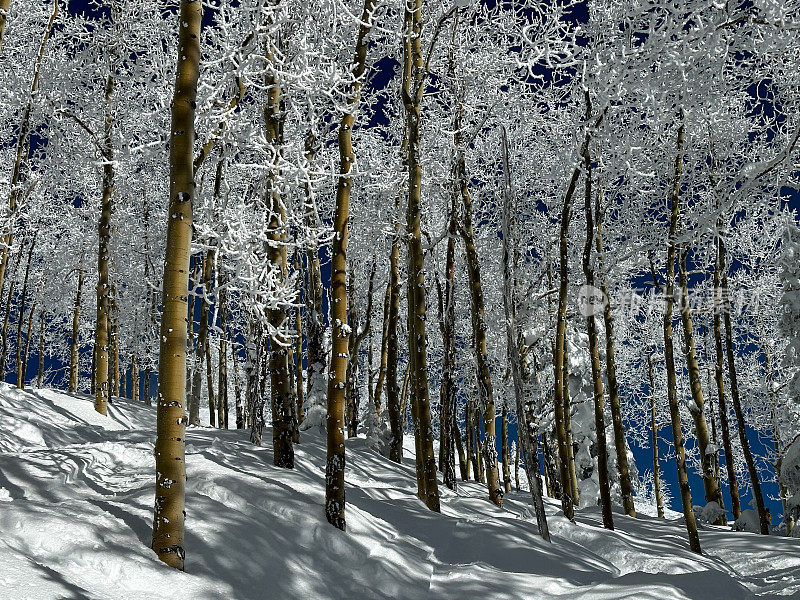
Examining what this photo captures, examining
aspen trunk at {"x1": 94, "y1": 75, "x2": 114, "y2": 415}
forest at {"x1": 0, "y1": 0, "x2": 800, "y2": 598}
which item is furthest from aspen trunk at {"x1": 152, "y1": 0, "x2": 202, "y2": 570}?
aspen trunk at {"x1": 94, "y1": 75, "x2": 114, "y2": 415}

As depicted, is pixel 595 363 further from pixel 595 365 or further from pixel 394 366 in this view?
pixel 394 366

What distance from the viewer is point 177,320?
4922 millimetres

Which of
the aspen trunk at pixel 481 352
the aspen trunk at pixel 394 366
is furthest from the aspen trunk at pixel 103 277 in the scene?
the aspen trunk at pixel 481 352

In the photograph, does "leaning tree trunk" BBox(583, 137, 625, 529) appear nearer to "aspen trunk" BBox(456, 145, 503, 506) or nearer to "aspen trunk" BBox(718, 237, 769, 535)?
"aspen trunk" BBox(456, 145, 503, 506)

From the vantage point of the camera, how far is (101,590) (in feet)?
12.8

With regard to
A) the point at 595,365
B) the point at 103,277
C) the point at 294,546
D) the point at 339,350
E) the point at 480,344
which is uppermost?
the point at 103,277

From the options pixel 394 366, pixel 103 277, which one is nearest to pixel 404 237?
pixel 394 366

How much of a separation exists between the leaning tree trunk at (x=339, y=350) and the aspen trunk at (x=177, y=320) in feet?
6.10

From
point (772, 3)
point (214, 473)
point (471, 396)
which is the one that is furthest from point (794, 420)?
point (214, 473)

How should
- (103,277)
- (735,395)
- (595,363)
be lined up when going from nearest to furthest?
(595,363) < (735,395) < (103,277)

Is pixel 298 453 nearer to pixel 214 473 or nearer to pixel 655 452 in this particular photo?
pixel 214 473

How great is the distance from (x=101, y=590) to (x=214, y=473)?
9.68 feet

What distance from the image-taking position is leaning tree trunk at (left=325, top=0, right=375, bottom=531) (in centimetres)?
669

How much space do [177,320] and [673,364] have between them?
915cm
